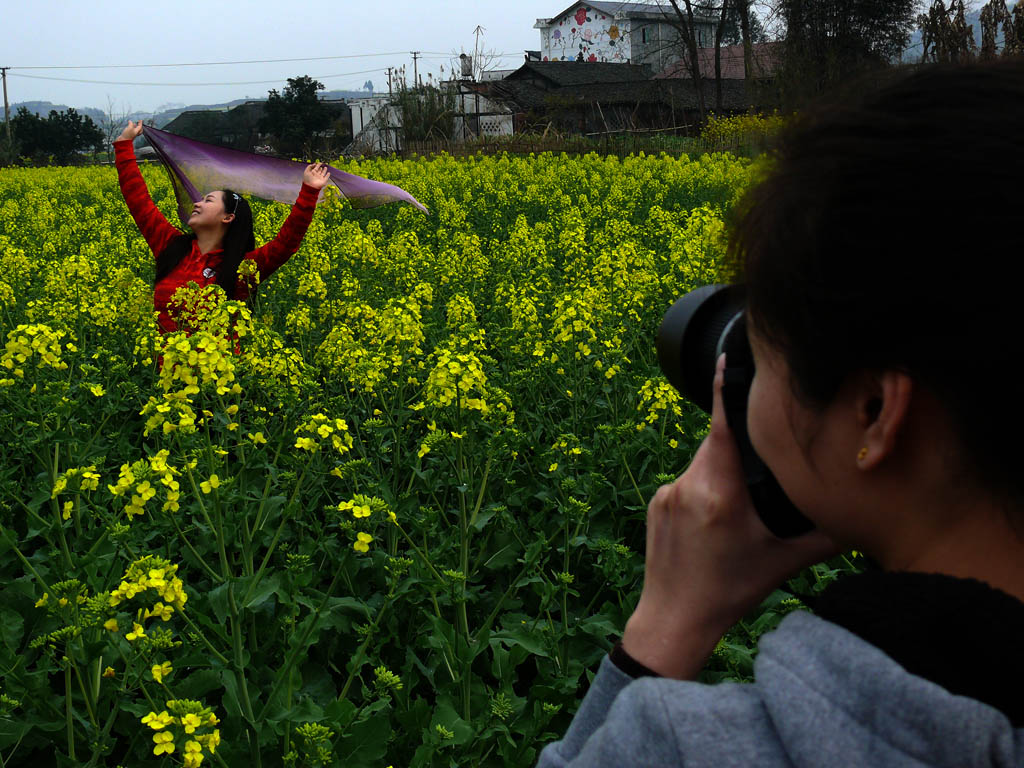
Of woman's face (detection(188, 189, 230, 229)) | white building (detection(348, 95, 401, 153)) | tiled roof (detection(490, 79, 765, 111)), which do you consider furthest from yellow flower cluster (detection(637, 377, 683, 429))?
tiled roof (detection(490, 79, 765, 111))

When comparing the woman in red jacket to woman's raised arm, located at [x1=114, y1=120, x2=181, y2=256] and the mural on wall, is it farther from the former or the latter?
the mural on wall

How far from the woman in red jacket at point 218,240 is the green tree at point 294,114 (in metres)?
32.1

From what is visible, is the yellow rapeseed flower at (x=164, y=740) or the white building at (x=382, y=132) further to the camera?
the white building at (x=382, y=132)

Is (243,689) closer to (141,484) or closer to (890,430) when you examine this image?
(141,484)

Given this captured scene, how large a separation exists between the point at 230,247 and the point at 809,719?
5.00 m

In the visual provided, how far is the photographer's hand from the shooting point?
88cm

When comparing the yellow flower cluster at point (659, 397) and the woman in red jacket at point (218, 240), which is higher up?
the woman in red jacket at point (218, 240)

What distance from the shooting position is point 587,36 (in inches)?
2849

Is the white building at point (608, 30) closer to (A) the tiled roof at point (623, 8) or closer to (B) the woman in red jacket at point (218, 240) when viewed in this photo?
(A) the tiled roof at point (623, 8)

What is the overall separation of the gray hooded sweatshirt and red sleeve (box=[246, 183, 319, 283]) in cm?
476

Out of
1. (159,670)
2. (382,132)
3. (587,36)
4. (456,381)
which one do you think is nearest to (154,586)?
(159,670)

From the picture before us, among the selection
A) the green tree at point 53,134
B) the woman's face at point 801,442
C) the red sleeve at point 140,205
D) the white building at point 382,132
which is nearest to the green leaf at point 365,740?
the woman's face at point 801,442

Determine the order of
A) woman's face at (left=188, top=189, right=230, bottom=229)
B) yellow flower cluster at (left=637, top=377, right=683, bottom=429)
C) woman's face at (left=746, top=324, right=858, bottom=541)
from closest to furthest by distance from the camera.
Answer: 1. woman's face at (left=746, top=324, right=858, bottom=541)
2. yellow flower cluster at (left=637, top=377, right=683, bottom=429)
3. woman's face at (left=188, top=189, right=230, bottom=229)

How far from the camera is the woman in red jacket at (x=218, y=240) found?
5.23 metres
